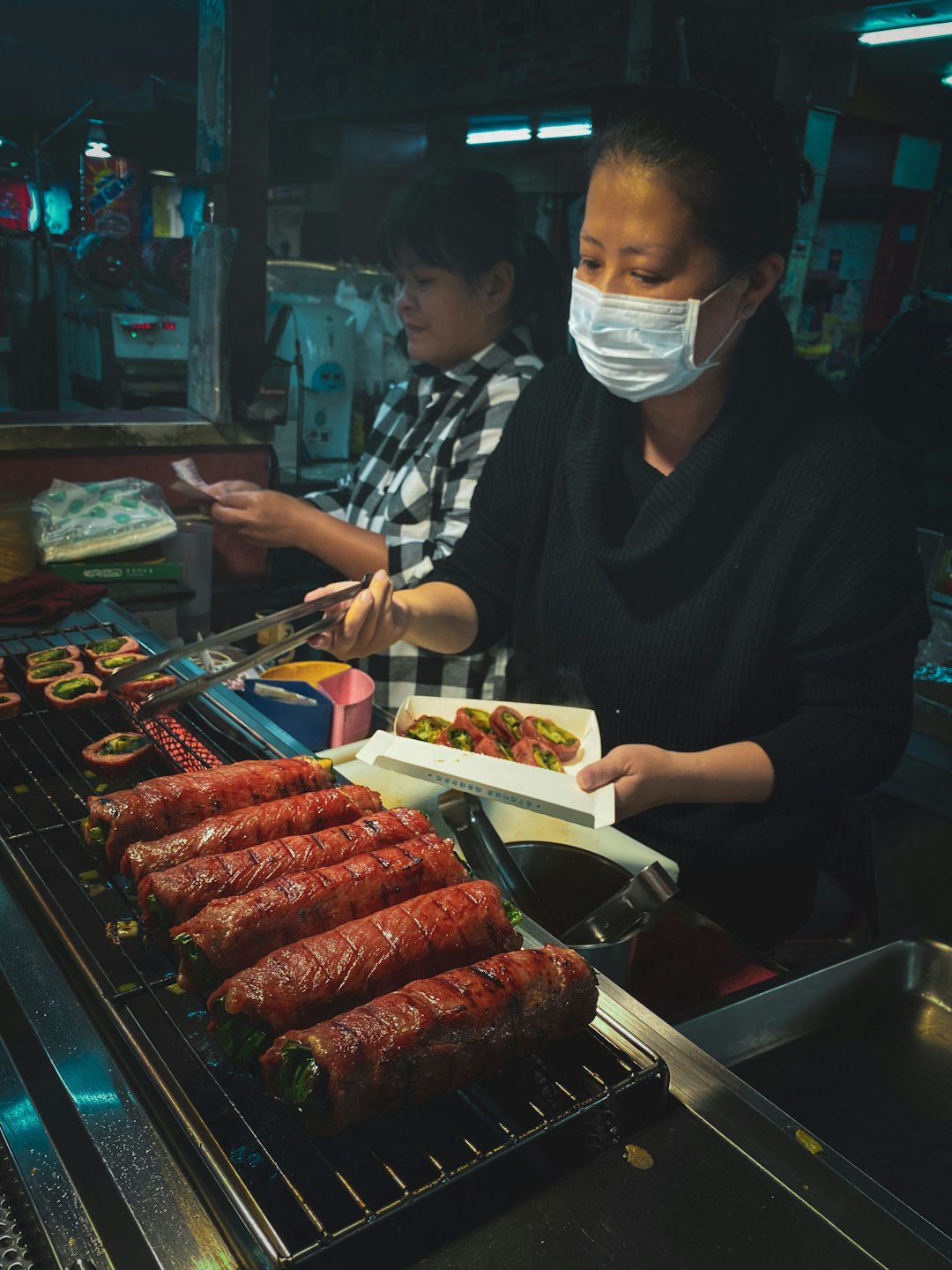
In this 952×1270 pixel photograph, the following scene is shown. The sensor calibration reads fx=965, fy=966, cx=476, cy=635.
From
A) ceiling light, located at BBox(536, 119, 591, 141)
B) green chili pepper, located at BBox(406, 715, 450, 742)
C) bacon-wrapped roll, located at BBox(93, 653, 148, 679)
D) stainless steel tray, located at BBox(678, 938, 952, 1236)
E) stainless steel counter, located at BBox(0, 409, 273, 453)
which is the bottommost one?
stainless steel tray, located at BBox(678, 938, 952, 1236)

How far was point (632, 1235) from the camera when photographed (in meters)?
1.12

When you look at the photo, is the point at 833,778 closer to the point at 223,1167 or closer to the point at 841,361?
the point at 223,1167

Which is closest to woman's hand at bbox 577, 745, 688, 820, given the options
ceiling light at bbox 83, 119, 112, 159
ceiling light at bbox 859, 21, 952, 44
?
ceiling light at bbox 859, 21, 952, 44

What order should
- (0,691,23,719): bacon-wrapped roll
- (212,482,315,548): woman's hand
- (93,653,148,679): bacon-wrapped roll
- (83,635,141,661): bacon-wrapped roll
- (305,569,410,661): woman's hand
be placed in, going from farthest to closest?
(212,482,315,548): woman's hand < (83,635,141,661): bacon-wrapped roll < (93,653,148,679): bacon-wrapped roll < (305,569,410,661): woman's hand < (0,691,23,719): bacon-wrapped roll

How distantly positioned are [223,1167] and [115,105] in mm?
6355

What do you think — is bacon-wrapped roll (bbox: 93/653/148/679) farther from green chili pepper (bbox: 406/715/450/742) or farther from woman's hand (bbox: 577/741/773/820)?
woman's hand (bbox: 577/741/773/820)

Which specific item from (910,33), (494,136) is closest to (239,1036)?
(910,33)

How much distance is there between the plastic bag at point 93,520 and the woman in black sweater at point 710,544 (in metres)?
1.33

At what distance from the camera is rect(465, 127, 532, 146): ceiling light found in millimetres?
6730

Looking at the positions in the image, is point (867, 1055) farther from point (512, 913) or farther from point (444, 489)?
point (444, 489)

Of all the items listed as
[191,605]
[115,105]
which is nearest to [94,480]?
[191,605]

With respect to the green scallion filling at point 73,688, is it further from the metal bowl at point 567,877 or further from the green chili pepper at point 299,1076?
the green chili pepper at point 299,1076

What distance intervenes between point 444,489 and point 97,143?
17.5 ft

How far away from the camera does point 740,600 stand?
92.2 inches
